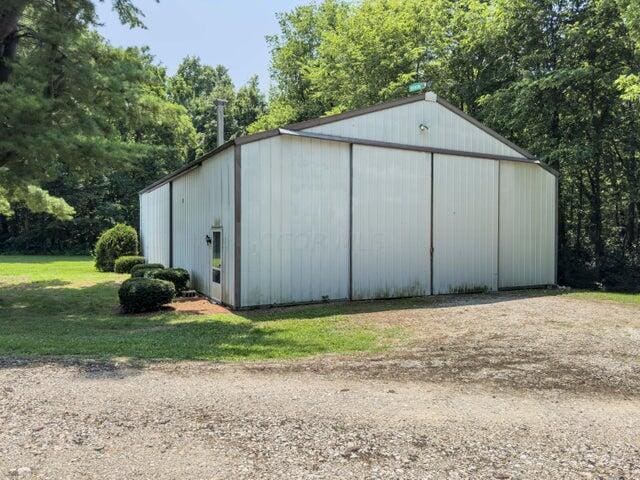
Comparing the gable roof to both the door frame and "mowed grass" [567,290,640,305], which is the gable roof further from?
"mowed grass" [567,290,640,305]

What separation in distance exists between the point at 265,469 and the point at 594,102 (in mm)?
19971

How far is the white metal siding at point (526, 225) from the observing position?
15203 millimetres

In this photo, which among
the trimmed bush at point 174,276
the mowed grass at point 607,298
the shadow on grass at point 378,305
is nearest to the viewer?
the shadow on grass at point 378,305

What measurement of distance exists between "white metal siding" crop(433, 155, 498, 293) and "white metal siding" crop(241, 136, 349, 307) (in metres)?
2.97

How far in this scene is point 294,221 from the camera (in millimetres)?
11648

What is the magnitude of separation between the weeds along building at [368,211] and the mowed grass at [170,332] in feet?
4.29

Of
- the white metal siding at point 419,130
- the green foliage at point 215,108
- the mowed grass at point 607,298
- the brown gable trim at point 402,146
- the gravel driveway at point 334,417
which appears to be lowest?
the mowed grass at point 607,298

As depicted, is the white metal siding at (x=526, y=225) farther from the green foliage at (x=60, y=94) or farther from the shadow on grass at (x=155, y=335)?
the green foliage at (x=60, y=94)

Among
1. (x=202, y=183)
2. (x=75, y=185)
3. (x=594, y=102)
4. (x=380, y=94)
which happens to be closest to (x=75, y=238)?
(x=75, y=185)

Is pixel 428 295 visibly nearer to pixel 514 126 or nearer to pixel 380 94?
pixel 514 126

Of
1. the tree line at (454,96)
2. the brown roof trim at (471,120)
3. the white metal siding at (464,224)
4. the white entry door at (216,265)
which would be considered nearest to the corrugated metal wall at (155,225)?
the tree line at (454,96)

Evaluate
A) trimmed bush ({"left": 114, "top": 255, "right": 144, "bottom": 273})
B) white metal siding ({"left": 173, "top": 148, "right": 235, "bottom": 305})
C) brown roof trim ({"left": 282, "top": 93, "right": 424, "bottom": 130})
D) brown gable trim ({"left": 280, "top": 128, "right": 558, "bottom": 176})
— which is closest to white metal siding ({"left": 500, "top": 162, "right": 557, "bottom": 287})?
brown gable trim ({"left": 280, "top": 128, "right": 558, "bottom": 176})

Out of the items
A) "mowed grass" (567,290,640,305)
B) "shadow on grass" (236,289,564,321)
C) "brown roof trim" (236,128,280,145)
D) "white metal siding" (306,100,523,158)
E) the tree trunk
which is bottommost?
"mowed grass" (567,290,640,305)

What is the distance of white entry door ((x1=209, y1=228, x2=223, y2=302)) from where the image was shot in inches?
473
